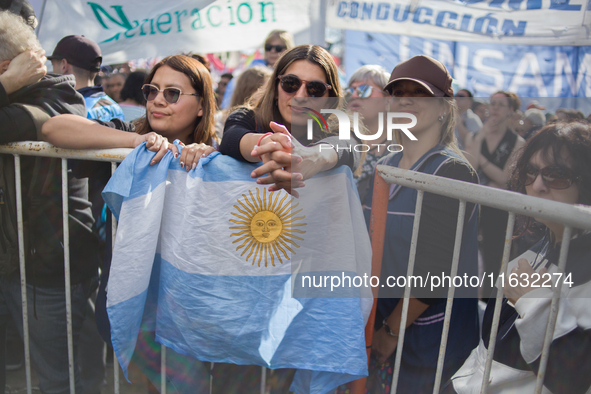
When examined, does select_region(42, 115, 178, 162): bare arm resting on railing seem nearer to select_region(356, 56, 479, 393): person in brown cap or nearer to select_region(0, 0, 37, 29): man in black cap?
select_region(356, 56, 479, 393): person in brown cap

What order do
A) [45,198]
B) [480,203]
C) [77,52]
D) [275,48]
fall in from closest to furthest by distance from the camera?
1. [480,203]
2. [45,198]
3. [77,52]
4. [275,48]

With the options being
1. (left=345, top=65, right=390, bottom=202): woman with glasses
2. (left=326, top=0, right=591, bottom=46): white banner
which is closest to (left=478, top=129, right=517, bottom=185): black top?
(left=326, top=0, right=591, bottom=46): white banner

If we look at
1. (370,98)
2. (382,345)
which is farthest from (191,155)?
(370,98)

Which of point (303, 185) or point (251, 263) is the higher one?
point (303, 185)

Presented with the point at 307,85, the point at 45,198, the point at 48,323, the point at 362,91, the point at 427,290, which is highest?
the point at 307,85

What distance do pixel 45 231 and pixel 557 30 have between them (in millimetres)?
4378

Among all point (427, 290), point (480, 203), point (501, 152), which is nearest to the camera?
point (480, 203)

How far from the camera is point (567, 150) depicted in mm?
1460

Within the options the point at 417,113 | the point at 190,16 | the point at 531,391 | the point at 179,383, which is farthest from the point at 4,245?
the point at 190,16

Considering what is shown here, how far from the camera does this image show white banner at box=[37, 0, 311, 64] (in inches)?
134

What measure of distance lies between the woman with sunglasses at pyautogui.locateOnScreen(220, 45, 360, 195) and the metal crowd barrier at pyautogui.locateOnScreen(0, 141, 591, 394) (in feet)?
0.79

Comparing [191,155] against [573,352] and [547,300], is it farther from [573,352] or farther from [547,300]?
[573,352]

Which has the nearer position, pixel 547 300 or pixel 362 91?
pixel 547 300

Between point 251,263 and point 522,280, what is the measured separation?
91cm
